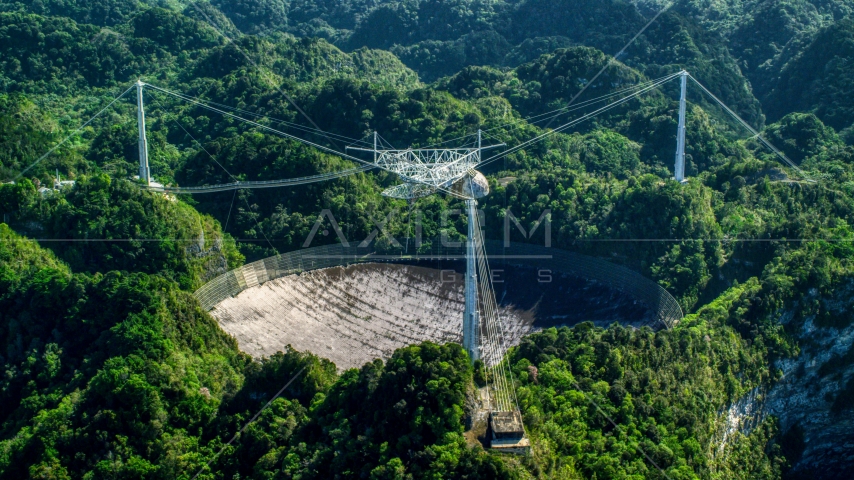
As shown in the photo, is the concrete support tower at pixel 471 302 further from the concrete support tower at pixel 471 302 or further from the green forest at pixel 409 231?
the green forest at pixel 409 231

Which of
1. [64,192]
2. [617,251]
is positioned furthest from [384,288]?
[64,192]

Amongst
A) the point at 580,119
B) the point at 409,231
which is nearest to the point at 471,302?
the point at 409,231

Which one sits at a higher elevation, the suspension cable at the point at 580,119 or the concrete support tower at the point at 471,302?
the suspension cable at the point at 580,119

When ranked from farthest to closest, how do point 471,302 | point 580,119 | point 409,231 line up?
point 580,119 → point 409,231 → point 471,302

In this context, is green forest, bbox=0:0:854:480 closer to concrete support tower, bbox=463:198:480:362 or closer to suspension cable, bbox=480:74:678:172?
suspension cable, bbox=480:74:678:172

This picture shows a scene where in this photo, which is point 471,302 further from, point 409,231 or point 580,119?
Result: point 580,119

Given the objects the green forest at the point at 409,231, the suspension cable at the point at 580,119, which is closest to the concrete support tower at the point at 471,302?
the green forest at the point at 409,231

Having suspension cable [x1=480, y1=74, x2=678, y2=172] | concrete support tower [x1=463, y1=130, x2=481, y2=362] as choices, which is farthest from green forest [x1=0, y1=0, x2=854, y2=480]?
concrete support tower [x1=463, y1=130, x2=481, y2=362]

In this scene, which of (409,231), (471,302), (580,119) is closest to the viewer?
(471,302)
